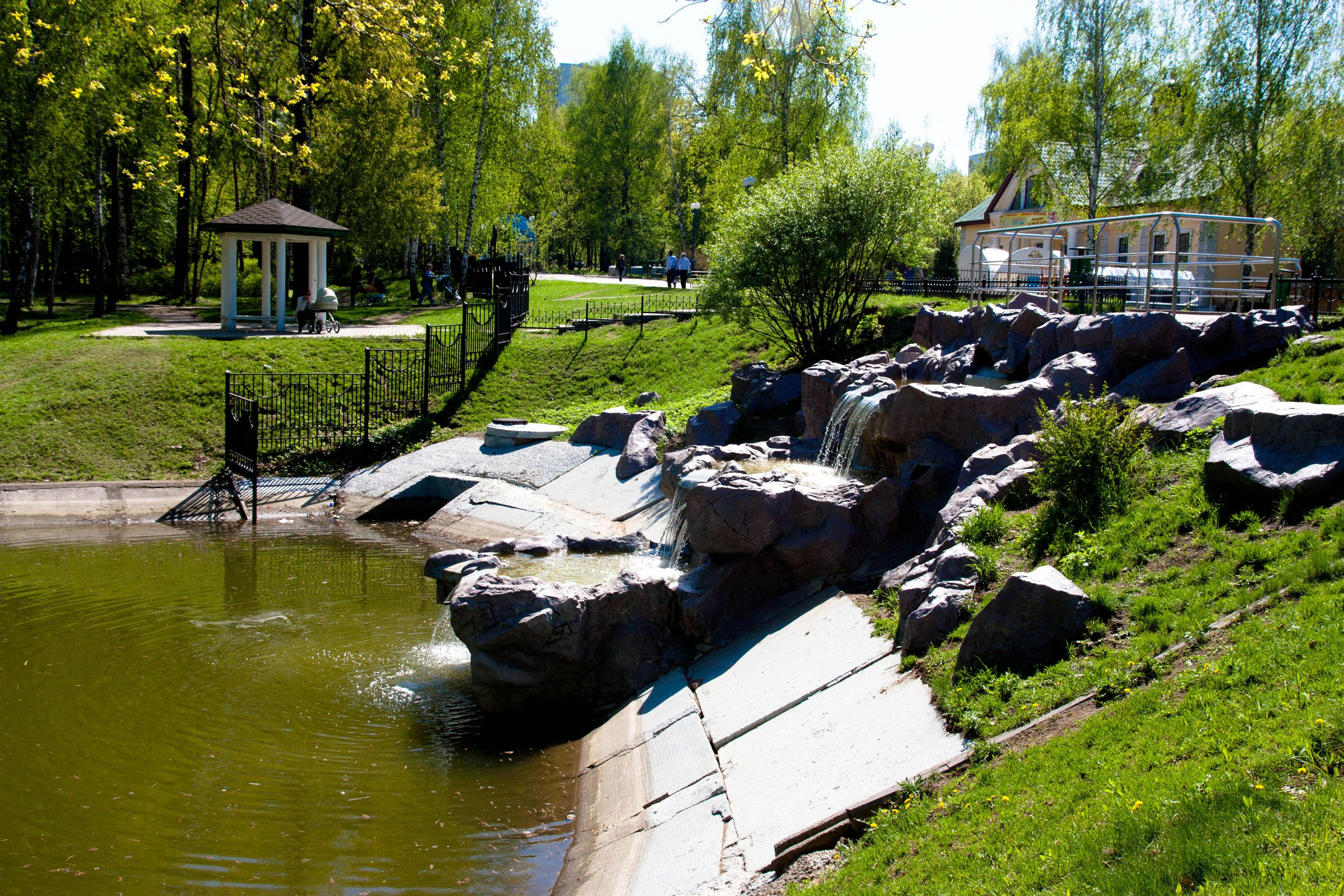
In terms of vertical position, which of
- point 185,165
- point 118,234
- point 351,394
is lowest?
point 351,394

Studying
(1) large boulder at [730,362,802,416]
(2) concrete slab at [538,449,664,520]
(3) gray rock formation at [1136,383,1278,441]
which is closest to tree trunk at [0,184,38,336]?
(2) concrete slab at [538,449,664,520]

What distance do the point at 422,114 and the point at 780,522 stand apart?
1162 inches

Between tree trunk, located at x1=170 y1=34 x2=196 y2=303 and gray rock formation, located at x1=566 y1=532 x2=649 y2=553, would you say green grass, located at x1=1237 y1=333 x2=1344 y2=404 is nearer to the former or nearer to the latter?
gray rock formation, located at x1=566 y1=532 x2=649 y2=553

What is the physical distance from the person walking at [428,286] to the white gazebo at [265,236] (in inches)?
249

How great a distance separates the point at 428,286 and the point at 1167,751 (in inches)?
1245

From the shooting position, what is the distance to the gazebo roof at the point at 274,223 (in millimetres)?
25109

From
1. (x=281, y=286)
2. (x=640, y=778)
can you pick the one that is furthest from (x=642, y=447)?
(x=281, y=286)

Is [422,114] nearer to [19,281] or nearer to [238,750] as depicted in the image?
[19,281]

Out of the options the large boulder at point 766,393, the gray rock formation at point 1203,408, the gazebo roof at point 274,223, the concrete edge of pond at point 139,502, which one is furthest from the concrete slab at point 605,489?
the gazebo roof at point 274,223

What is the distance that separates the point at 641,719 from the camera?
877 cm

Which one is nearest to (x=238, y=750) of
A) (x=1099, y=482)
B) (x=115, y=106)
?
(x=1099, y=482)

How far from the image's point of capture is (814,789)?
6355 mm

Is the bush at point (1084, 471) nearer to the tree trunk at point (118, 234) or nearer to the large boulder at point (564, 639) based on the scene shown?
the large boulder at point (564, 639)

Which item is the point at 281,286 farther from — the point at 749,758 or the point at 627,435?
→ the point at 749,758
